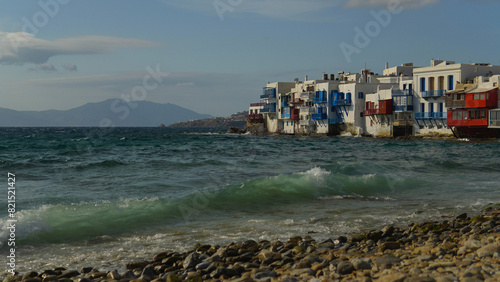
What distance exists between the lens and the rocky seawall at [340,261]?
23.6 feet

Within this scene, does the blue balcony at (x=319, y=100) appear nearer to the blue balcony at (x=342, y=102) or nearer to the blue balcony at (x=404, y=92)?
the blue balcony at (x=342, y=102)

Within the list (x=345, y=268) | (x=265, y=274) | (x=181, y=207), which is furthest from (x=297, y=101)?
(x=345, y=268)

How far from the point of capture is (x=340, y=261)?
8164mm

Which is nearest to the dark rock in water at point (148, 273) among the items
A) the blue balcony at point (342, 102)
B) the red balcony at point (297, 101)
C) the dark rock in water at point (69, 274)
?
the dark rock in water at point (69, 274)

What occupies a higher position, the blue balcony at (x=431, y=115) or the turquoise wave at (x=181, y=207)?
the blue balcony at (x=431, y=115)

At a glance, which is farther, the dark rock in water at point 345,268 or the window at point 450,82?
the window at point 450,82

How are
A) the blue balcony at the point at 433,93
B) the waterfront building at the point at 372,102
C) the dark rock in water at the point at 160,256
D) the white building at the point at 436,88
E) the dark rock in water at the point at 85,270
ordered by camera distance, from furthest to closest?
the waterfront building at the point at 372,102 < the blue balcony at the point at 433,93 < the white building at the point at 436,88 < the dark rock in water at the point at 160,256 < the dark rock in water at the point at 85,270

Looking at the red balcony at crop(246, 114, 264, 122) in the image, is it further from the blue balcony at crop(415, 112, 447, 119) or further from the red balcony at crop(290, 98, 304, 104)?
the blue balcony at crop(415, 112, 447, 119)

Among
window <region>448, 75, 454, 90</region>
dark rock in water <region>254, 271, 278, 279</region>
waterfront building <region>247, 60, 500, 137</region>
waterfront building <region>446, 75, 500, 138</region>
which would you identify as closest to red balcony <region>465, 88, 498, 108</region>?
waterfront building <region>446, 75, 500, 138</region>

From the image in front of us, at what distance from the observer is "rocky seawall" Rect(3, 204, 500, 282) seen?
7.19 meters

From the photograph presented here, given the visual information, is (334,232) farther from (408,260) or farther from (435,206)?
(435,206)

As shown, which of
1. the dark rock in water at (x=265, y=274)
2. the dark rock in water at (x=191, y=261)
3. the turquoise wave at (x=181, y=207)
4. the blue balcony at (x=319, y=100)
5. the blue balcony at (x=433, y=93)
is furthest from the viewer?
the blue balcony at (x=319, y=100)

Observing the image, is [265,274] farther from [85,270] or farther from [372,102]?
[372,102]

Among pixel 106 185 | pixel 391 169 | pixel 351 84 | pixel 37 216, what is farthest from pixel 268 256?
pixel 351 84
